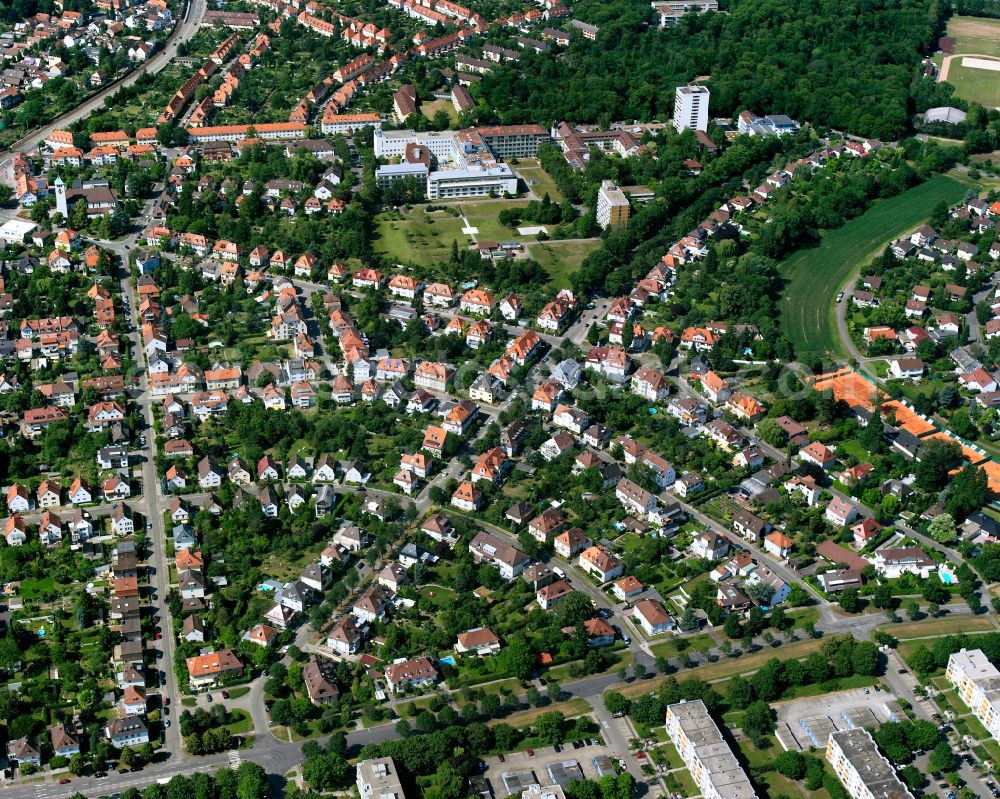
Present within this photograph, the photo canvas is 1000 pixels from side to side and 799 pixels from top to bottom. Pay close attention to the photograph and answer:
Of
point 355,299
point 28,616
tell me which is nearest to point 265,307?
point 355,299

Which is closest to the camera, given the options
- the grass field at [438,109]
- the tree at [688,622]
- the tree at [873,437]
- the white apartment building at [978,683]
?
the white apartment building at [978,683]

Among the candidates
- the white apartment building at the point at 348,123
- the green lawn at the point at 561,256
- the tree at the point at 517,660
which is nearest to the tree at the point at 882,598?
the tree at the point at 517,660

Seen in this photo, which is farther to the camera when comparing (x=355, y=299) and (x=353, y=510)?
(x=355, y=299)

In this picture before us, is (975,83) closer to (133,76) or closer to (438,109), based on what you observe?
(438,109)

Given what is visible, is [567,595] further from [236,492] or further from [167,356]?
[167,356]

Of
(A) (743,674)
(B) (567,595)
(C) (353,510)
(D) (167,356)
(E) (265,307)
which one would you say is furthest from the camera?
(E) (265,307)

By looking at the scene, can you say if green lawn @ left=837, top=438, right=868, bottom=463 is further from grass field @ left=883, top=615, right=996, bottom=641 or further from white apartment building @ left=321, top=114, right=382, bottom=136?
white apartment building @ left=321, top=114, right=382, bottom=136

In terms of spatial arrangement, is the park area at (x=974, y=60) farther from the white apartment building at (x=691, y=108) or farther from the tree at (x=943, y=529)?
the tree at (x=943, y=529)
